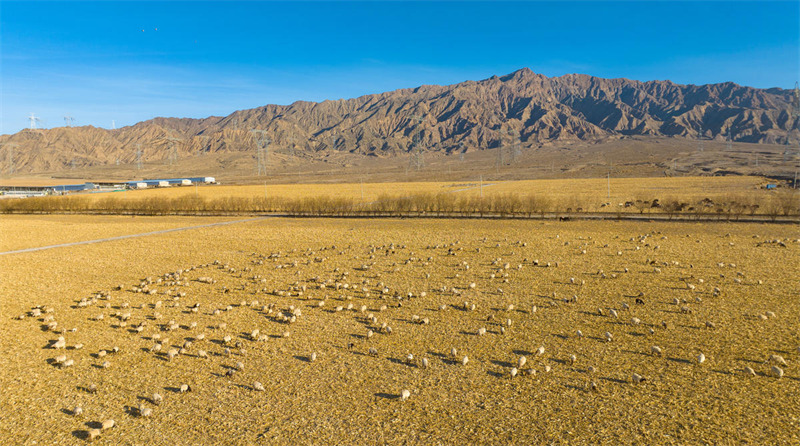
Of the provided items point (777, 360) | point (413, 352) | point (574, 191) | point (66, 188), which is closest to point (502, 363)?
point (413, 352)

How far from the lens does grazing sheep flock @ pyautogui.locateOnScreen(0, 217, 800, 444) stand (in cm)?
566

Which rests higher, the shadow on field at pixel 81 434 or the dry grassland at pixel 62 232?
the dry grassland at pixel 62 232

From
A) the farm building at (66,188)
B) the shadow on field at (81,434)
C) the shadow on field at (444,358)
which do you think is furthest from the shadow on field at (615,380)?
the farm building at (66,188)

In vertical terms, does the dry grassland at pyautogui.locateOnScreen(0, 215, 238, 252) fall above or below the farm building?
below

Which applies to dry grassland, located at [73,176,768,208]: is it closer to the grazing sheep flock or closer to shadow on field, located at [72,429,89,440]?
the grazing sheep flock

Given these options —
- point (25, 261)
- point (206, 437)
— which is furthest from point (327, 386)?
point (25, 261)

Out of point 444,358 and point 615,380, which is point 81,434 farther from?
point 615,380

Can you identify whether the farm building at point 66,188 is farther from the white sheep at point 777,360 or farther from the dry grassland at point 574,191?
the white sheep at point 777,360

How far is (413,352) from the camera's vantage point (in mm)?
7789

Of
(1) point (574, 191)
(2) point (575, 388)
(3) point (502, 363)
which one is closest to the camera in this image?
(2) point (575, 388)

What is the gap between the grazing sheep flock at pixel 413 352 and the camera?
223 inches

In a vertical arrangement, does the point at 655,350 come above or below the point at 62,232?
below

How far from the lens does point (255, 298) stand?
1137cm

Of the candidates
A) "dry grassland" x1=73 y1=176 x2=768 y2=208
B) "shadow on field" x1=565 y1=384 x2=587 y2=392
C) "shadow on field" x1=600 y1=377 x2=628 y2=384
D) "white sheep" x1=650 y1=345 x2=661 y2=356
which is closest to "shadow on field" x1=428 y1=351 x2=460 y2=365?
"shadow on field" x1=565 y1=384 x2=587 y2=392
